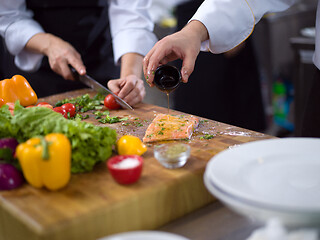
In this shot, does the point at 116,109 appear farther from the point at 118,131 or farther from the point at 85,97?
the point at 118,131

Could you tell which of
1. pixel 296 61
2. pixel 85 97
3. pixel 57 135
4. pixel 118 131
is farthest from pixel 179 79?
pixel 296 61

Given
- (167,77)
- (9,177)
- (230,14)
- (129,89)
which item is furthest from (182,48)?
(9,177)

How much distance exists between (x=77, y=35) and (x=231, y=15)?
4.77ft

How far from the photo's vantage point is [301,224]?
3.34ft

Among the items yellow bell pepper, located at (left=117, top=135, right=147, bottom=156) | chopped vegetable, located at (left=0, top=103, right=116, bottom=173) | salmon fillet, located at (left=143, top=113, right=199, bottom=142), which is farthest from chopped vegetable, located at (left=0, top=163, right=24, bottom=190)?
salmon fillet, located at (left=143, top=113, right=199, bottom=142)

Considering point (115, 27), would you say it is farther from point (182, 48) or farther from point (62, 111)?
point (182, 48)

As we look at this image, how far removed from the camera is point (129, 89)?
239cm

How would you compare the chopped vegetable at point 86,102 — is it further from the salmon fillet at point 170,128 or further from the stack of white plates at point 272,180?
the stack of white plates at point 272,180

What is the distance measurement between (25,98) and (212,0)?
4.01 ft

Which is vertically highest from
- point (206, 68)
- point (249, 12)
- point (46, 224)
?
point (249, 12)

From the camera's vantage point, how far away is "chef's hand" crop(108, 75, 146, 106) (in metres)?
2.37

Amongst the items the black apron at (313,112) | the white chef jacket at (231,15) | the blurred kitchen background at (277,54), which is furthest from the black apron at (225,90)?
the white chef jacket at (231,15)

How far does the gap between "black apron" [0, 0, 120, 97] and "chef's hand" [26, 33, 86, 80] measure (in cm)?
24

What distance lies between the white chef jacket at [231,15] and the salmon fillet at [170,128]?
1.47 ft
